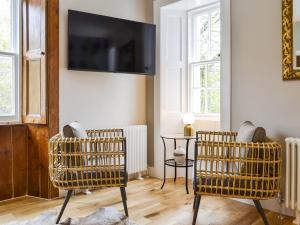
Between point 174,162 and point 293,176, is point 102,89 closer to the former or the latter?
point 174,162

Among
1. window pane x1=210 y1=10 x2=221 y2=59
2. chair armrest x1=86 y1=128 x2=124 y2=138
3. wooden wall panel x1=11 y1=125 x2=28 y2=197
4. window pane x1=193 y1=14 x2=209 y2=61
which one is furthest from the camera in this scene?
window pane x1=193 y1=14 x2=209 y2=61

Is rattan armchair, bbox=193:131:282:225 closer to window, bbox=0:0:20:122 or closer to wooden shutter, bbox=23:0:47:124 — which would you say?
wooden shutter, bbox=23:0:47:124

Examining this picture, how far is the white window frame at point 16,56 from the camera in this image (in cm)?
286

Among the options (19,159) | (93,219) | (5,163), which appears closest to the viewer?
(93,219)

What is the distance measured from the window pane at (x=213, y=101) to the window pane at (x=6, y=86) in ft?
7.52

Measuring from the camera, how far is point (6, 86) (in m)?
2.84

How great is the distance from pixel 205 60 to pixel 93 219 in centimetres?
235

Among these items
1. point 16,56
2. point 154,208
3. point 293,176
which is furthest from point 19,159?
point 293,176

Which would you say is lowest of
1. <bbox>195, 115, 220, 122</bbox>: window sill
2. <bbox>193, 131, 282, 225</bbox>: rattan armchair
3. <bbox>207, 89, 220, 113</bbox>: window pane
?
<bbox>193, 131, 282, 225</bbox>: rattan armchair

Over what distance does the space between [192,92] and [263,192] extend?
6.56 ft

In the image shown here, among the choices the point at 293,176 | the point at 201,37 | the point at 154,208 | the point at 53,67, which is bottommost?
the point at 154,208

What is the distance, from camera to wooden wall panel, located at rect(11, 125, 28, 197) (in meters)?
2.83

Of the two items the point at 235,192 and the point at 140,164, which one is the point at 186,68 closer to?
the point at 140,164

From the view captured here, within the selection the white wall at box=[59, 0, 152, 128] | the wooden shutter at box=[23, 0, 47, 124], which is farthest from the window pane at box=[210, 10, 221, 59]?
the wooden shutter at box=[23, 0, 47, 124]
